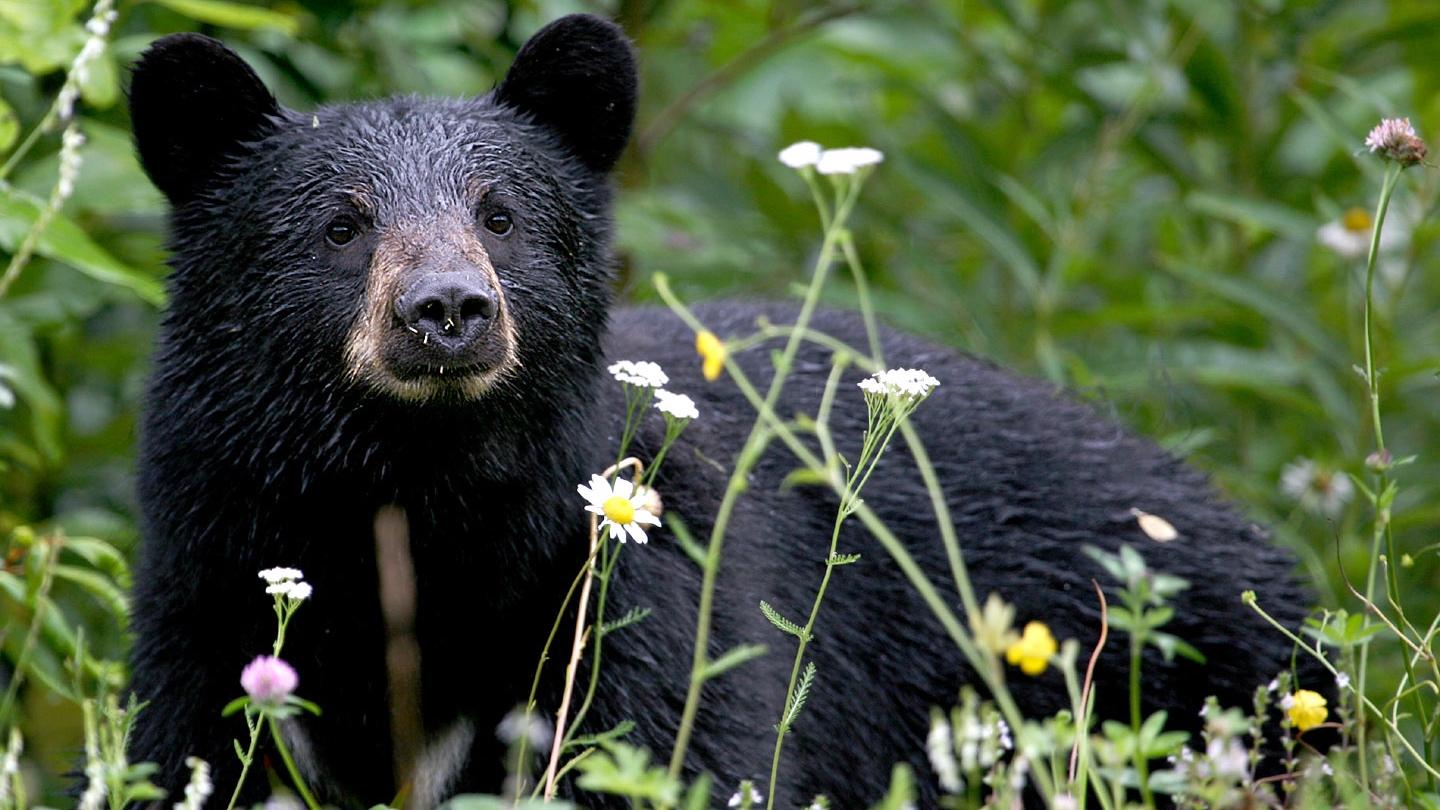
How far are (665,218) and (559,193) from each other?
2683 millimetres

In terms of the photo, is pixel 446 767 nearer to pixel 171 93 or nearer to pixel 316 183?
pixel 316 183

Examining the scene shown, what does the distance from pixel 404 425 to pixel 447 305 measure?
458 mm

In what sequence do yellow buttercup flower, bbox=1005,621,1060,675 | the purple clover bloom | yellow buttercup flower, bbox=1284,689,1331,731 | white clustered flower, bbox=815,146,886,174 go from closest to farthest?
yellow buttercup flower, bbox=1005,621,1060,675, the purple clover bloom, white clustered flower, bbox=815,146,886,174, yellow buttercup flower, bbox=1284,689,1331,731

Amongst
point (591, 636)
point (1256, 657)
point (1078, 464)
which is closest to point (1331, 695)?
point (1256, 657)

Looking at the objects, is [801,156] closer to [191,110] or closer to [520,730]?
[520,730]

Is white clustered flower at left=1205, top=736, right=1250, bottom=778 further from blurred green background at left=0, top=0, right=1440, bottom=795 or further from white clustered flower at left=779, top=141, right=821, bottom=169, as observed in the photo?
blurred green background at left=0, top=0, right=1440, bottom=795

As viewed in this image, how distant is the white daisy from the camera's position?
11.9 feet

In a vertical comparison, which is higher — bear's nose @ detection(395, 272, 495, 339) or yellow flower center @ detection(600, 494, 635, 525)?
bear's nose @ detection(395, 272, 495, 339)

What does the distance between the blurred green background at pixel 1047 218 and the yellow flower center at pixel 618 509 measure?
2867 mm

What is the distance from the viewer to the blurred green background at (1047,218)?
21.9 feet

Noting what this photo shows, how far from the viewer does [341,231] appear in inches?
175

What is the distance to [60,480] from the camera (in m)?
6.93

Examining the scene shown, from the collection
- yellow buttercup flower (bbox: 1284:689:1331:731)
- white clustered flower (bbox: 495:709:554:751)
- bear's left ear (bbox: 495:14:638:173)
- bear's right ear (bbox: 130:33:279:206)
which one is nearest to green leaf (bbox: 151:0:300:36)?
A: bear's right ear (bbox: 130:33:279:206)

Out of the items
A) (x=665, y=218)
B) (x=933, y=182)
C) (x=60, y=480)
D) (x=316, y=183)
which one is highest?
(x=933, y=182)
